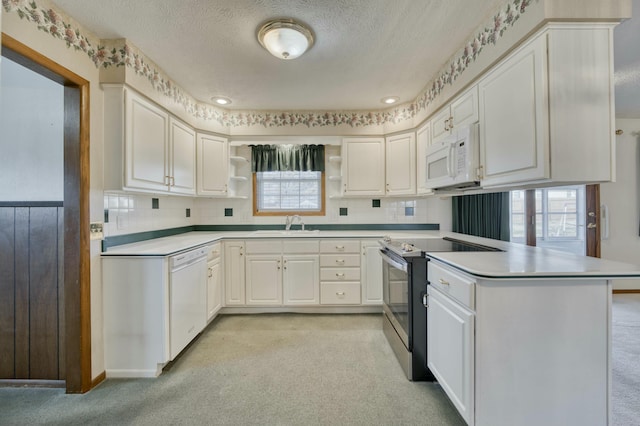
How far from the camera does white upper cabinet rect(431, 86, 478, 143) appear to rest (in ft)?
6.33

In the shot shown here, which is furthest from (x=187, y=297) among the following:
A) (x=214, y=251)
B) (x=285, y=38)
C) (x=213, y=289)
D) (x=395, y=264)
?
(x=285, y=38)

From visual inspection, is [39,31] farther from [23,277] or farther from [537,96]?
[537,96]

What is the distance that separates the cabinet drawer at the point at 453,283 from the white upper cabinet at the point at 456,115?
1081 millimetres

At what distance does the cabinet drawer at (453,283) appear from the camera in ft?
4.38

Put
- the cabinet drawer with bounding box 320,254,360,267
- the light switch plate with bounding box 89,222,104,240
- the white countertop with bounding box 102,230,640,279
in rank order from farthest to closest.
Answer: the cabinet drawer with bounding box 320,254,360,267
the light switch plate with bounding box 89,222,104,240
the white countertop with bounding box 102,230,640,279

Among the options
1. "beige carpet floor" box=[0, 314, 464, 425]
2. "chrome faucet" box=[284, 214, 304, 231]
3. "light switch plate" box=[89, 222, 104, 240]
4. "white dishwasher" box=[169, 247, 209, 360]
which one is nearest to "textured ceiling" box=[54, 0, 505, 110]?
"light switch plate" box=[89, 222, 104, 240]

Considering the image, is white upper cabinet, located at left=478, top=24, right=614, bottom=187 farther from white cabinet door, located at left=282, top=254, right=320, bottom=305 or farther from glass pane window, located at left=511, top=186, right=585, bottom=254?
glass pane window, located at left=511, top=186, right=585, bottom=254

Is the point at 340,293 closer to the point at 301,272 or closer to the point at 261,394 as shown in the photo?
the point at 301,272

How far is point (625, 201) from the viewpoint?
355 cm

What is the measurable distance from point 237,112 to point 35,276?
2.30 m

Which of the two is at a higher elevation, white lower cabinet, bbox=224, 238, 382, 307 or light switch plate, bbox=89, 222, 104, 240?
light switch plate, bbox=89, 222, 104, 240

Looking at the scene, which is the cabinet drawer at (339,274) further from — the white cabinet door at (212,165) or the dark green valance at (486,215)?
the white cabinet door at (212,165)

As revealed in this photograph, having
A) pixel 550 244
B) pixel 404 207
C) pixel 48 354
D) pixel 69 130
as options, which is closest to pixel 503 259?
pixel 404 207

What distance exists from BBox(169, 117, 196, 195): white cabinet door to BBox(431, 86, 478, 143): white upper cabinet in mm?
2403
